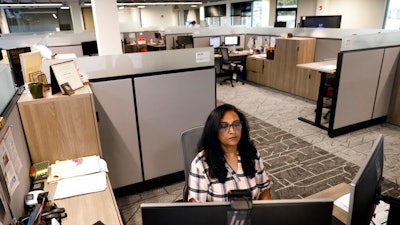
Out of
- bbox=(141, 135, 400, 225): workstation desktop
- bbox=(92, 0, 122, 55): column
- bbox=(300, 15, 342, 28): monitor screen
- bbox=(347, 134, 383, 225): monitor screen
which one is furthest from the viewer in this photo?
bbox=(300, 15, 342, 28): monitor screen

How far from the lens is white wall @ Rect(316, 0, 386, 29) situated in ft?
25.2

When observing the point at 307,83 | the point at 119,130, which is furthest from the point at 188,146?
the point at 307,83

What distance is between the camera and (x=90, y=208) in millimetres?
1535

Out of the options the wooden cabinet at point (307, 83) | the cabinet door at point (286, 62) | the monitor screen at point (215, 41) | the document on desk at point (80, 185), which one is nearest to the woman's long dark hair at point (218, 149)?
the document on desk at point (80, 185)

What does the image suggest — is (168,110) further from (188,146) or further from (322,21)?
(322,21)

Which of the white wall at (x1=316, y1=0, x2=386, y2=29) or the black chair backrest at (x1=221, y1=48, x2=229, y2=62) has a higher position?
the white wall at (x1=316, y1=0, x2=386, y2=29)

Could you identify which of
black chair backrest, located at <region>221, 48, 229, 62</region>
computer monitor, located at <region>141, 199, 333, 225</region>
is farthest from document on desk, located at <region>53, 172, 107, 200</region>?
black chair backrest, located at <region>221, 48, 229, 62</region>

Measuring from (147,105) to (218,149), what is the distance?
1.41 meters

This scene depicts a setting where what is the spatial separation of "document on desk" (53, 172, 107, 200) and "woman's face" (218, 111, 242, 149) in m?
0.81

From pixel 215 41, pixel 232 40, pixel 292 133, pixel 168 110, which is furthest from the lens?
pixel 232 40

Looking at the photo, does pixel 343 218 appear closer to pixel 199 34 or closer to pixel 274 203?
pixel 274 203

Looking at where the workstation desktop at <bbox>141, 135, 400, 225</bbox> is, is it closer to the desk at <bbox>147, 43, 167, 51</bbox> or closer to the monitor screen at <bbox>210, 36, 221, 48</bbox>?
the monitor screen at <bbox>210, 36, 221, 48</bbox>

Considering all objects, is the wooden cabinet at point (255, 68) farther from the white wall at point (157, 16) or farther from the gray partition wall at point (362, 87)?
the white wall at point (157, 16)

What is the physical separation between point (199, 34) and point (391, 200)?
22.5 feet
